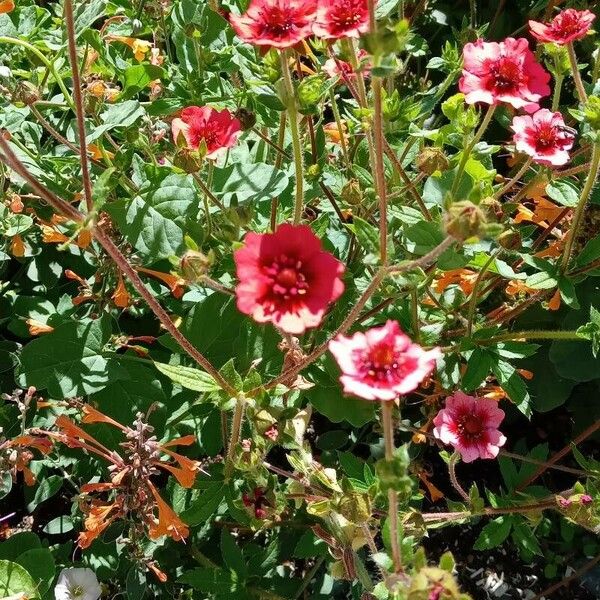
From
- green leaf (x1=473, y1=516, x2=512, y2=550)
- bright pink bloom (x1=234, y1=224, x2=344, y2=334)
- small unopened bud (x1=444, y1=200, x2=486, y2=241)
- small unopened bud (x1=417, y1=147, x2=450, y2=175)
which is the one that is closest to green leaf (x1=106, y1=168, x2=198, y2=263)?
bright pink bloom (x1=234, y1=224, x2=344, y2=334)

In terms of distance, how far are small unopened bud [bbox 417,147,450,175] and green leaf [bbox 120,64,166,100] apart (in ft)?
2.44

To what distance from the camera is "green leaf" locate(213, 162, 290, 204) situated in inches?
64.2

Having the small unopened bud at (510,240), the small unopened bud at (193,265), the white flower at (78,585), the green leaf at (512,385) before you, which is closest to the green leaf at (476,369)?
the green leaf at (512,385)

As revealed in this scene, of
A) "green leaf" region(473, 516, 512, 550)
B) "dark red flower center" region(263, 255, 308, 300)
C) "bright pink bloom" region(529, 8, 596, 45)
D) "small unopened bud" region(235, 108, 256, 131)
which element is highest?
"bright pink bloom" region(529, 8, 596, 45)

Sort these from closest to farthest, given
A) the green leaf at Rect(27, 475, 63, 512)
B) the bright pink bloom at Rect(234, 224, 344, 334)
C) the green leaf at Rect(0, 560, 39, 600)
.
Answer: the bright pink bloom at Rect(234, 224, 344, 334) → the green leaf at Rect(0, 560, 39, 600) → the green leaf at Rect(27, 475, 63, 512)

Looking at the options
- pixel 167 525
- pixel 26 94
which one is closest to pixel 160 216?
pixel 26 94

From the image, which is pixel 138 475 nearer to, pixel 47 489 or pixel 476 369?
pixel 47 489

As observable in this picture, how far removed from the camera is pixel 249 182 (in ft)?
Result: 5.56

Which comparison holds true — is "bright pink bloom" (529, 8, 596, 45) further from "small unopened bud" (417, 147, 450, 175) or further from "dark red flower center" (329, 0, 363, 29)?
"dark red flower center" (329, 0, 363, 29)

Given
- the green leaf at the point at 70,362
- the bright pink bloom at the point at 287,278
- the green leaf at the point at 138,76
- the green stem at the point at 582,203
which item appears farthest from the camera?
the green leaf at the point at 138,76

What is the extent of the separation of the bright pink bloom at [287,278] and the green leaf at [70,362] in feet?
2.23

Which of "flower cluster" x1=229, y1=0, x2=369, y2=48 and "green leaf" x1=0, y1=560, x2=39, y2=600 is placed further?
"green leaf" x1=0, y1=560, x2=39, y2=600

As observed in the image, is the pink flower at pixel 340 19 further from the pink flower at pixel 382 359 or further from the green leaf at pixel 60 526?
the green leaf at pixel 60 526

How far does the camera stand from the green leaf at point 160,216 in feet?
5.47
